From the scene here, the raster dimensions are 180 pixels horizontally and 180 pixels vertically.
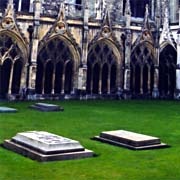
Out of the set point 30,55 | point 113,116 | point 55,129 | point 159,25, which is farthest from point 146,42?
point 55,129

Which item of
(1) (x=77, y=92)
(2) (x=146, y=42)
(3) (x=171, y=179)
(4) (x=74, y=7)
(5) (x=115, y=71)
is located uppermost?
(4) (x=74, y=7)

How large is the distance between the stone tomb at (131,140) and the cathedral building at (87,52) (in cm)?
1663

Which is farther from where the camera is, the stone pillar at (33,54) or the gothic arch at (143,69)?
the gothic arch at (143,69)

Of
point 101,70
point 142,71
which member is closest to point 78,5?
point 101,70

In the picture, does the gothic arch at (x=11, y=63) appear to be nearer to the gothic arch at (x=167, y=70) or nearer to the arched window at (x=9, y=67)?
the arched window at (x=9, y=67)

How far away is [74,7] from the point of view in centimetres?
3619

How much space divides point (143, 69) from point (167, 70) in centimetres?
259

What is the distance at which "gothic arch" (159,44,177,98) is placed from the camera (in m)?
33.5

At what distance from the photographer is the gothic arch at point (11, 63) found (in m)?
27.2

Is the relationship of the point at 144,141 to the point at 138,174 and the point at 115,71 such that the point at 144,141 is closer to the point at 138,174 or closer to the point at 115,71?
the point at 138,174

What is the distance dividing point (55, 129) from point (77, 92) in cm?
1587

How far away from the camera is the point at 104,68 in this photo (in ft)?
102

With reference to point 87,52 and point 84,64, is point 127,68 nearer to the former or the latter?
point 87,52

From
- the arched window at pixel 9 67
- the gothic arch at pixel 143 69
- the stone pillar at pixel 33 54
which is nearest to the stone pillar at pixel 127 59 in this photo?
the gothic arch at pixel 143 69
